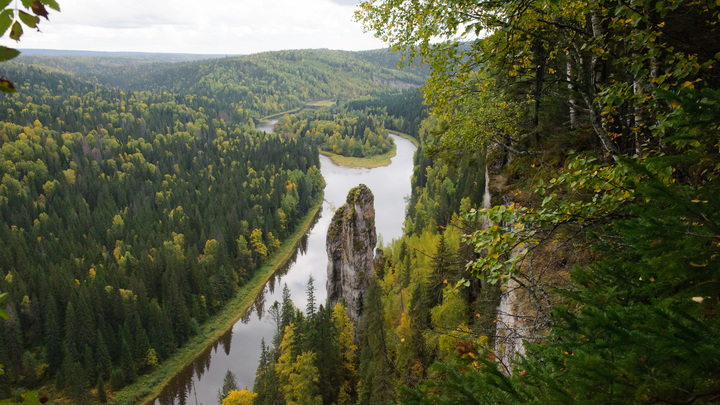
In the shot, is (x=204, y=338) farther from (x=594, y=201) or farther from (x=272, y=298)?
(x=594, y=201)

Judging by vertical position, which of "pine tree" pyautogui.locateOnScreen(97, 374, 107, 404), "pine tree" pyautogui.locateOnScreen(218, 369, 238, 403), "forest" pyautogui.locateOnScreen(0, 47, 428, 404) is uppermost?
"forest" pyautogui.locateOnScreen(0, 47, 428, 404)

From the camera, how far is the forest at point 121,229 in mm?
40281

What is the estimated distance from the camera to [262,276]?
57.7 metres

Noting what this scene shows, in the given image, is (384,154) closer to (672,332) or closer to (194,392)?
(194,392)

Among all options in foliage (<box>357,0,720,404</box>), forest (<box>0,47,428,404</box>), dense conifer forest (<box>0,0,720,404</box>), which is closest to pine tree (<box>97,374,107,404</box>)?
forest (<box>0,47,428,404</box>)

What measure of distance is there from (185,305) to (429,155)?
1678 inches

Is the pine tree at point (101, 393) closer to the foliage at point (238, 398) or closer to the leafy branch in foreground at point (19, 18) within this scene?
the foliage at point (238, 398)

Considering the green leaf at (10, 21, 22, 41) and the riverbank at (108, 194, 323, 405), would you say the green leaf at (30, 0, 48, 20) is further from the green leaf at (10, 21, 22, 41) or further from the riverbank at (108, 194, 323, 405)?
the riverbank at (108, 194, 323, 405)

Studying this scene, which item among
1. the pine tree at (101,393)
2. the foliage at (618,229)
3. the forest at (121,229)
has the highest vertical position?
the foliage at (618,229)

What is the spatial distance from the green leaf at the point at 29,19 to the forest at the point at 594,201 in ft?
10.5

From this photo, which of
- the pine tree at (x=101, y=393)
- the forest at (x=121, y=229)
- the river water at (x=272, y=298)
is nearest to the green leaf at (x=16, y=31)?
the forest at (x=121, y=229)

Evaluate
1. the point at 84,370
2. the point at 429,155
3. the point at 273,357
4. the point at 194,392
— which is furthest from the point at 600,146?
the point at 84,370

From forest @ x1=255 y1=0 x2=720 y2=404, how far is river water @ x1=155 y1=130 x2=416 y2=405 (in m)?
36.4

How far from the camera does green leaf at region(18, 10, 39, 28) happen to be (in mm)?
1445
